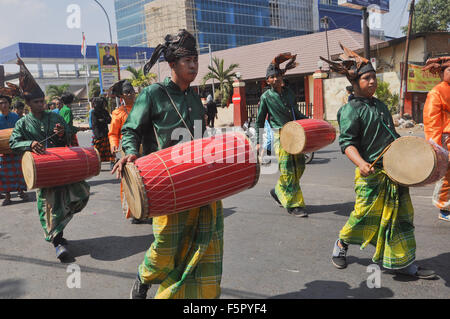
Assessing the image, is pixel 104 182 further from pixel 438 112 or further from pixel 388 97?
pixel 388 97

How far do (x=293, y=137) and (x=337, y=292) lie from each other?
7.68 feet

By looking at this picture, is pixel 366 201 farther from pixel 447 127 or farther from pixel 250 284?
pixel 447 127

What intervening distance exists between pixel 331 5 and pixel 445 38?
3453 inches

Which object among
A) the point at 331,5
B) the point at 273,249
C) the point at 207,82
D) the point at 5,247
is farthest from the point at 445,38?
the point at 331,5

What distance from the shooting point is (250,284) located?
3.37 meters

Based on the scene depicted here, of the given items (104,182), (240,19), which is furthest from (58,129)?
(240,19)

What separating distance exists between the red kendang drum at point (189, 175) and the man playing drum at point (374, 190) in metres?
1.11

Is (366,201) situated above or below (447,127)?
below

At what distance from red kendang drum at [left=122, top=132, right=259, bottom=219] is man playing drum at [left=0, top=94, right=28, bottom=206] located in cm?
564

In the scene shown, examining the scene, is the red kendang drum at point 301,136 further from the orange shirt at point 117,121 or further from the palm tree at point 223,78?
the palm tree at point 223,78

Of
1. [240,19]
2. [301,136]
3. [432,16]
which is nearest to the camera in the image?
[301,136]

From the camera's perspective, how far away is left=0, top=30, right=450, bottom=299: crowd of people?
2.69 meters

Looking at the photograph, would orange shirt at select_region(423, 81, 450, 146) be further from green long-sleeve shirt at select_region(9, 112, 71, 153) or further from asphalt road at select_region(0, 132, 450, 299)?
green long-sleeve shirt at select_region(9, 112, 71, 153)

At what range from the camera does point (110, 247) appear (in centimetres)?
457
